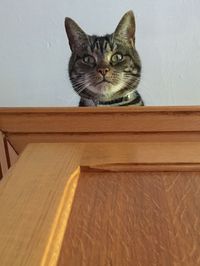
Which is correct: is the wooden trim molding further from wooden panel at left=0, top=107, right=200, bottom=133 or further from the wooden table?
the wooden table

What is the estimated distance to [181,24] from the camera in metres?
1.21

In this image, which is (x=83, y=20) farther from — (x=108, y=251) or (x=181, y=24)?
(x=108, y=251)

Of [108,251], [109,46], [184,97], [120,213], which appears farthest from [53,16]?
[108,251]

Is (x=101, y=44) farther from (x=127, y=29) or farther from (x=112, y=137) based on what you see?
(x=112, y=137)

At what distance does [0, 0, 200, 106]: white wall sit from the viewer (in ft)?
3.97

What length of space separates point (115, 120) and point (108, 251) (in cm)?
73

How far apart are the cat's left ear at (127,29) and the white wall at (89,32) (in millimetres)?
16

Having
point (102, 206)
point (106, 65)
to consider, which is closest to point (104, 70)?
point (106, 65)

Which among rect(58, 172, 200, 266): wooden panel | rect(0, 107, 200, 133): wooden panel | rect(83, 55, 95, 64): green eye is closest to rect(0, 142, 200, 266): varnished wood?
rect(58, 172, 200, 266): wooden panel

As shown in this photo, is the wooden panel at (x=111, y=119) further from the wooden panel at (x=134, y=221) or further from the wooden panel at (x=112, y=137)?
the wooden panel at (x=134, y=221)

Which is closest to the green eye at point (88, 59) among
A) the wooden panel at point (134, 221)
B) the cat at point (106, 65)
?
the cat at point (106, 65)

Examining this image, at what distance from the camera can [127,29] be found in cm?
123

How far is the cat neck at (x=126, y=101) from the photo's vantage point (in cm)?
127

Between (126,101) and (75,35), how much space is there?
264mm
